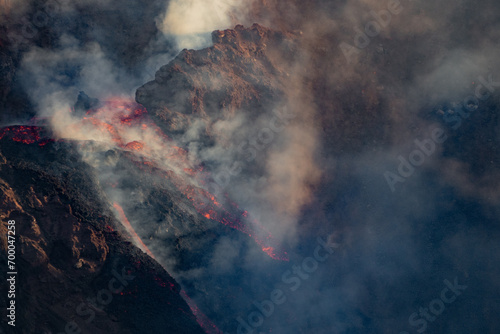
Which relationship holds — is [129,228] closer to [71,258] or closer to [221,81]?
[71,258]

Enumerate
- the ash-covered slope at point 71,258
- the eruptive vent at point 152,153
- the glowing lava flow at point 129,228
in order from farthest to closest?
the eruptive vent at point 152,153, the glowing lava flow at point 129,228, the ash-covered slope at point 71,258

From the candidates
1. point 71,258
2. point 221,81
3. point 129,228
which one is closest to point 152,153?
point 129,228

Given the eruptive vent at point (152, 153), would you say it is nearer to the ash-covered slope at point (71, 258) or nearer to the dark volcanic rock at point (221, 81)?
the dark volcanic rock at point (221, 81)

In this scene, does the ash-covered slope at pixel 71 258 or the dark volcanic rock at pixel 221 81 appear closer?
the ash-covered slope at pixel 71 258

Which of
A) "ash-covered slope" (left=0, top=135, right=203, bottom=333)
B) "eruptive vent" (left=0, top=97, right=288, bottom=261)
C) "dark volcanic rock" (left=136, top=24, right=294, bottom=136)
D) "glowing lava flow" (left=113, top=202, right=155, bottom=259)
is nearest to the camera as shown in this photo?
"ash-covered slope" (left=0, top=135, right=203, bottom=333)

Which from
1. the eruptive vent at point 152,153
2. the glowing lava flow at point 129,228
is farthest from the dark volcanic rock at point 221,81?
the glowing lava flow at point 129,228

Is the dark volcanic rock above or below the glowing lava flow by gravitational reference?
above

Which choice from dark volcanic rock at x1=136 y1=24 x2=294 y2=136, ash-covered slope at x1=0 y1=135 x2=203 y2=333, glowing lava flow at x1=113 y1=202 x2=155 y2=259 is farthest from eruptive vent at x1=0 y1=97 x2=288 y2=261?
ash-covered slope at x1=0 y1=135 x2=203 y2=333

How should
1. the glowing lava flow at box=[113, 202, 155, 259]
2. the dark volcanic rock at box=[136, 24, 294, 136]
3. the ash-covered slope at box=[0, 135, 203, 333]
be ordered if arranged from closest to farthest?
the ash-covered slope at box=[0, 135, 203, 333]
the glowing lava flow at box=[113, 202, 155, 259]
the dark volcanic rock at box=[136, 24, 294, 136]

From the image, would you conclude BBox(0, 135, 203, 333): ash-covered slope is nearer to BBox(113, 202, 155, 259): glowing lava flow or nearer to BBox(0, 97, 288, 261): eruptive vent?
BBox(113, 202, 155, 259): glowing lava flow
